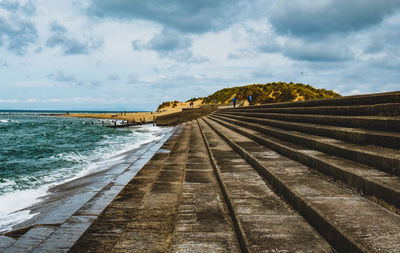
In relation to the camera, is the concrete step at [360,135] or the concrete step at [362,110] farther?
the concrete step at [362,110]

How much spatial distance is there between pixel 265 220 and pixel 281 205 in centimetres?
50

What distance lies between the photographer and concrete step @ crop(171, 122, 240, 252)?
7.25 ft

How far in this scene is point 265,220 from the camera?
7.78 feet

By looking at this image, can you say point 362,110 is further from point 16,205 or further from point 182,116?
point 182,116

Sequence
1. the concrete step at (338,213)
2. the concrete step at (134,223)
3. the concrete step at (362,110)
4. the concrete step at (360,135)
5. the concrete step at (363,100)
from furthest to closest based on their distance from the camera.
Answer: the concrete step at (363,100) < the concrete step at (362,110) < the concrete step at (360,135) < the concrete step at (134,223) < the concrete step at (338,213)

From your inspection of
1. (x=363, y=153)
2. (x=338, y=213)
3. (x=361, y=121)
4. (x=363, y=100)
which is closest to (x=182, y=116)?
(x=363, y=100)

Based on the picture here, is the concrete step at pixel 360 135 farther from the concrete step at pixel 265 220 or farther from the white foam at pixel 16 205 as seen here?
the white foam at pixel 16 205

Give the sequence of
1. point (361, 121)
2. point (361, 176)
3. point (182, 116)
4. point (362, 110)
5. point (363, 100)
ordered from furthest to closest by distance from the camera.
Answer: point (182, 116), point (363, 100), point (362, 110), point (361, 121), point (361, 176)

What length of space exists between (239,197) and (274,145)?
2.75 m

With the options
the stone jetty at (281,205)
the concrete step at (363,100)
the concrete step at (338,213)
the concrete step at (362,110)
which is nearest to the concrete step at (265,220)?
the stone jetty at (281,205)

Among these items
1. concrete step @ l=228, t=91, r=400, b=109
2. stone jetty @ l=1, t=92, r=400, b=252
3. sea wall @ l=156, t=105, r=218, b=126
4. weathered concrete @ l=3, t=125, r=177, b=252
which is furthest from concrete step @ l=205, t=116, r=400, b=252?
sea wall @ l=156, t=105, r=218, b=126

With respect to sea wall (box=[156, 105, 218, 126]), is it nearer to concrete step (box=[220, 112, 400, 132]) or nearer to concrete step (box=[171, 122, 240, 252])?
concrete step (box=[220, 112, 400, 132])

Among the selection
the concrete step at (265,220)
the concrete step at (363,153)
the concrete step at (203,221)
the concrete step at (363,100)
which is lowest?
the concrete step at (203,221)

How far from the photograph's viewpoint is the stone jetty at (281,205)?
199cm
